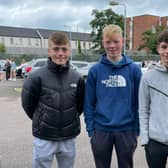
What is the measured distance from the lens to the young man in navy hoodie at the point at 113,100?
9.93 ft

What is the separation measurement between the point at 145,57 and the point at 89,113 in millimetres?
38992

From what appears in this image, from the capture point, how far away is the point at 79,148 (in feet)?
18.9

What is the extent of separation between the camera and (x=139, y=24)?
79.1m

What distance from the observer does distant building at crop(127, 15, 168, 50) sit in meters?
77.6

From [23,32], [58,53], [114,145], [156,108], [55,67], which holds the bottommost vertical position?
[114,145]

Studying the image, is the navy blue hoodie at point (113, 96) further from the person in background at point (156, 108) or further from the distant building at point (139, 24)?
the distant building at point (139, 24)

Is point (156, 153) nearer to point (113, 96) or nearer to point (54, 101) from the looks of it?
point (113, 96)

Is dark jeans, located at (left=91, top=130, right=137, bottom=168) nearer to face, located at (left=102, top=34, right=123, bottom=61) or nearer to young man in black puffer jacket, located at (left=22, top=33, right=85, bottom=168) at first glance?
young man in black puffer jacket, located at (left=22, top=33, right=85, bottom=168)

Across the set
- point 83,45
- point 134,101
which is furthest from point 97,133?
point 83,45

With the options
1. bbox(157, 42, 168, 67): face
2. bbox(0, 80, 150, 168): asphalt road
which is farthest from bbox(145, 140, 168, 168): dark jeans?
bbox(0, 80, 150, 168): asphalt road

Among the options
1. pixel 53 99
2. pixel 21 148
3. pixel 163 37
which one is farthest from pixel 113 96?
pixel 21 148

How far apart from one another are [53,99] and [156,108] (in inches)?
38.1

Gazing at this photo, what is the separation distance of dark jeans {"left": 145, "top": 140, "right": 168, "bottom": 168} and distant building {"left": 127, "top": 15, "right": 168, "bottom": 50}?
75.6 m

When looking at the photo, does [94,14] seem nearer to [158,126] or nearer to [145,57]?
[145,57]
